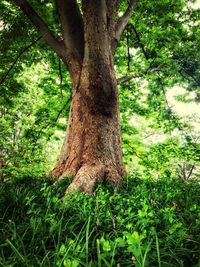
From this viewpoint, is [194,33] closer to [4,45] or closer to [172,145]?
[172,145]

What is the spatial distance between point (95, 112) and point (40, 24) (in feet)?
7.15

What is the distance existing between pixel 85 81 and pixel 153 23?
4657 mm

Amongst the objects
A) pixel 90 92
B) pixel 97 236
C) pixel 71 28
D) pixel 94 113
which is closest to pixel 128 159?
pixel 94 113

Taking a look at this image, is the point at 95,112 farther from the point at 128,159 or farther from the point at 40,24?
the point at 128,159

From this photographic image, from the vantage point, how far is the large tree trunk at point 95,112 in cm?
407

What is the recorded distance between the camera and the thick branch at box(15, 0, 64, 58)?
4734 mm

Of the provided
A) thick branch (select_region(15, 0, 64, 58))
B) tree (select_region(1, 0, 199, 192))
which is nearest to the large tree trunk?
tree (select_region(1, 0, 199, 192))

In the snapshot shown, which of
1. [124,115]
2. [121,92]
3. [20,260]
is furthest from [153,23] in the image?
[20,260]

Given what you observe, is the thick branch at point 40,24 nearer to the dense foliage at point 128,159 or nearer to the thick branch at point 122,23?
the dense foliage at point 128,159

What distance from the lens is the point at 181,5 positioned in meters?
6.88

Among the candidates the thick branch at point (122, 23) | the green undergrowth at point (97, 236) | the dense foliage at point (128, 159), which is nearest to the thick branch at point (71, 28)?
the thick branch at point (122, 23)

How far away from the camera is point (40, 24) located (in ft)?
15.9

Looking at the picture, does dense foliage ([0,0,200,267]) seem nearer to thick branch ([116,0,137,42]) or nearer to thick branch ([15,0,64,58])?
thick branch ([15,0,64,58])

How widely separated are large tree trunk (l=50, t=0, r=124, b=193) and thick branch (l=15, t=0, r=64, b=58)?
92 centimetres
